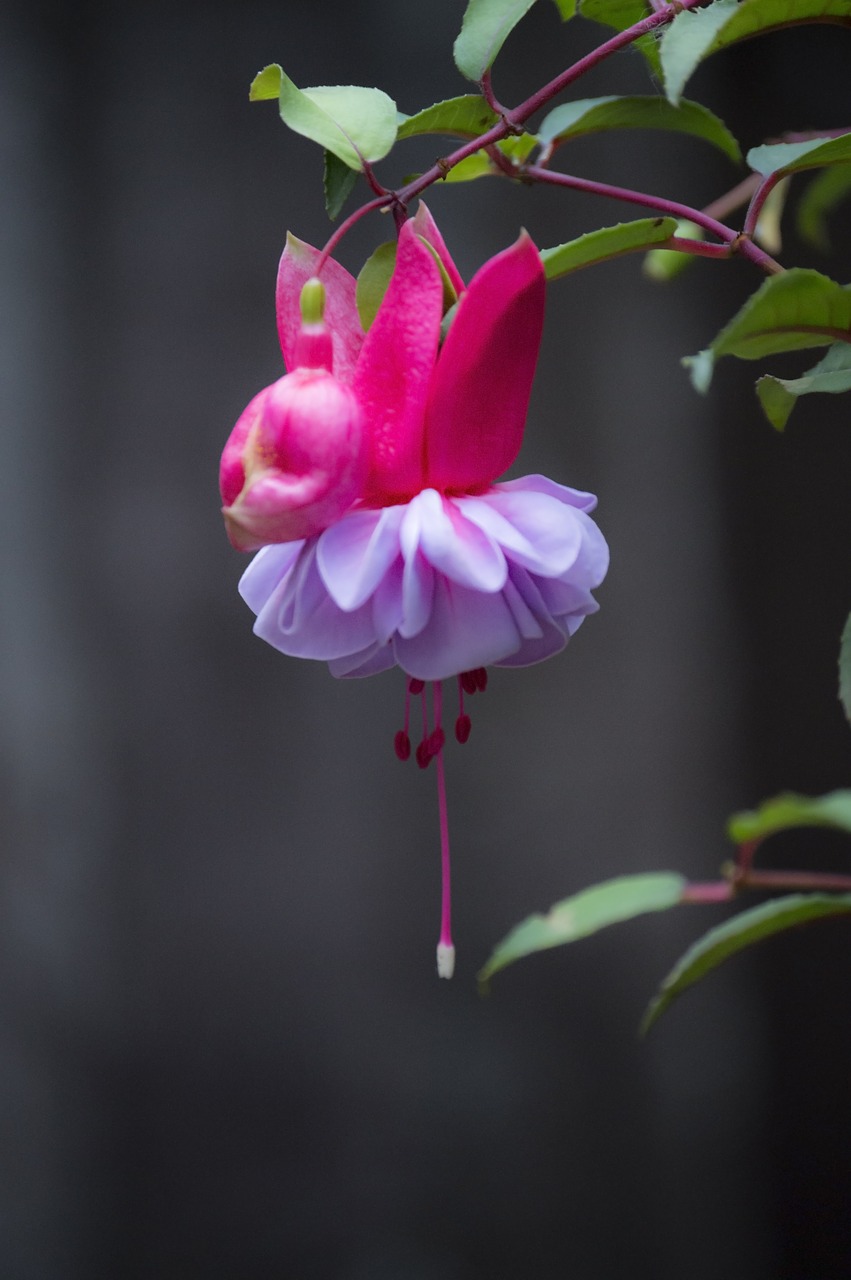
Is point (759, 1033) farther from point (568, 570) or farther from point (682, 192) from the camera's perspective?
point (568, 570)

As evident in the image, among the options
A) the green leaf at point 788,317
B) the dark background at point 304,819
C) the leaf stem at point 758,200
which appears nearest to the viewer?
the green leaf at point 788,317

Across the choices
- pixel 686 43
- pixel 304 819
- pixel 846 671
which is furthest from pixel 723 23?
pixel 304 819

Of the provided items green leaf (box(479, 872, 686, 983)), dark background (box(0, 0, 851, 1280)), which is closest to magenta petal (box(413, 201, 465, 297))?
green leaf (box(479, 872, 686, 983))

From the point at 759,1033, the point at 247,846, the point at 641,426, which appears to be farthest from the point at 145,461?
the point at 759,1033

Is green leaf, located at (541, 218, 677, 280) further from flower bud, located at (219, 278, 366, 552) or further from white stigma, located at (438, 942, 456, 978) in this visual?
white stigma, located at (438, 942, 456, 978)

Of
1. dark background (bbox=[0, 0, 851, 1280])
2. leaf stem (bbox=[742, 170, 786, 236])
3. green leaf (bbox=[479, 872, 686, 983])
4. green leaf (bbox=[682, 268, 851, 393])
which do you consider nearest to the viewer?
green leaf (bbox=[682, 268, 851, 393])

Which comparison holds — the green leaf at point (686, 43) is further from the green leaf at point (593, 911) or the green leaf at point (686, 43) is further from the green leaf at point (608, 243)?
the green leaf at point (593, 911)

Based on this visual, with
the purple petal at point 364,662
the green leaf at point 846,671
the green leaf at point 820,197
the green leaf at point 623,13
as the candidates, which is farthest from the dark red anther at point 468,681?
the green leaf at point 820,197
